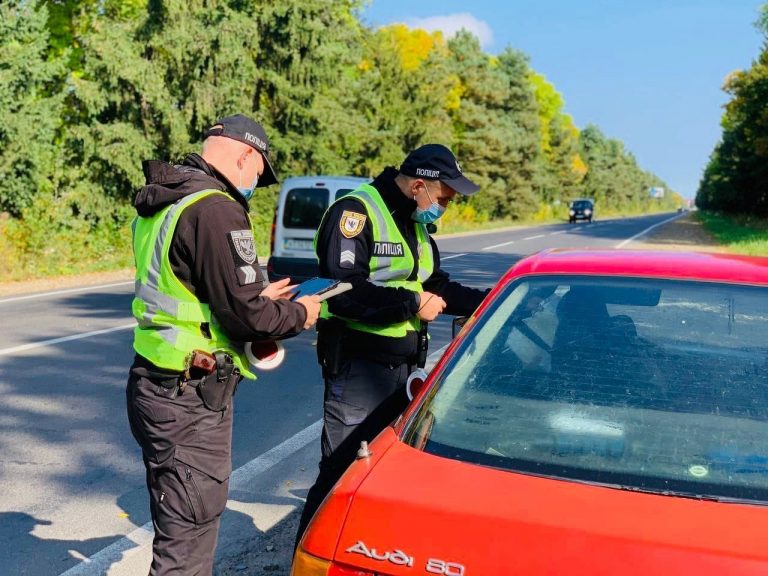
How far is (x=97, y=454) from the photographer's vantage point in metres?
5.44

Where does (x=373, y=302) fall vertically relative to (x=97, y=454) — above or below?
above

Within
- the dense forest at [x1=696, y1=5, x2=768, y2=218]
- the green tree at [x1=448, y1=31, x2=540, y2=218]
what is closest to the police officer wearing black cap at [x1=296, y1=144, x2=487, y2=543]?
the dense forest at [x1=696, y1=5, x2=768, y2=218]

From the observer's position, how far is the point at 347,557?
1.91 metres

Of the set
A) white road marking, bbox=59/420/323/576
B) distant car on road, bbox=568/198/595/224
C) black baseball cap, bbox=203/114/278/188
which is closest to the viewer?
black baseball cap, bbox=203/114/278/188

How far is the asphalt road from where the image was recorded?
4059mm

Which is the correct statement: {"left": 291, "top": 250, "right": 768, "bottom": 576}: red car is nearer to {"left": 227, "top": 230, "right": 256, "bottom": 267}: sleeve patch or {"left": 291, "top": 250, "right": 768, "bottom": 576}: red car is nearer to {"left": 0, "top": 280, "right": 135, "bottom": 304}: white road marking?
{"left": 227, "top": 230, "right": 256, "bottom": 267}: sleeve patch

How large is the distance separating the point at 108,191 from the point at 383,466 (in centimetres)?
2417

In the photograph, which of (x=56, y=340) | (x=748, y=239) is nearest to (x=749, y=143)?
(x=748, y=239)

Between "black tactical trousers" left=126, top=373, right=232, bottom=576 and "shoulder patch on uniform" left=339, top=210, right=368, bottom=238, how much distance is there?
921 mm

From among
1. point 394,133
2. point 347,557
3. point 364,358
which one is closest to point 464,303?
point 364,358

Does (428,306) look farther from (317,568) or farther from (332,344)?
(317,568)

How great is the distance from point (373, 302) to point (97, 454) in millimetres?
2957

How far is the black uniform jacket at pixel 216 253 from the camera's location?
2621mm

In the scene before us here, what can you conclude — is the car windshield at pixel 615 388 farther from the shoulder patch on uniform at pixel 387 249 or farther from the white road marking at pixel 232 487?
the white road marking at pixel 232 487
